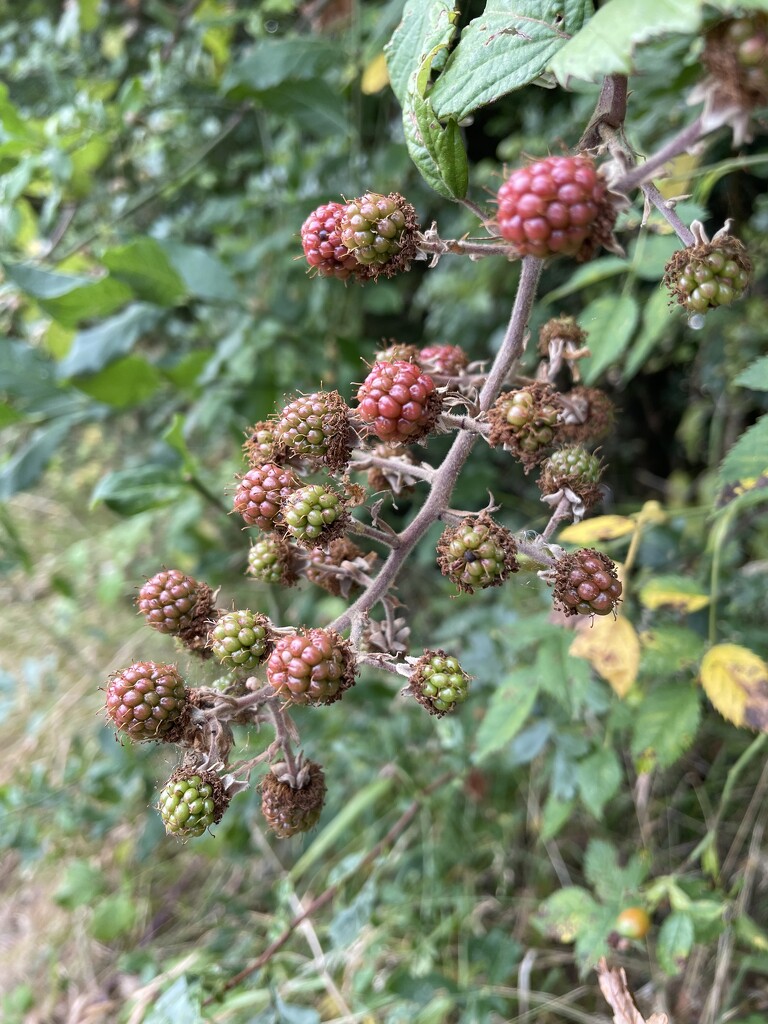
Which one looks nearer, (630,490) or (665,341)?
(665,341)

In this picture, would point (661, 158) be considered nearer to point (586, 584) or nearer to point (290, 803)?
point (586, 584)

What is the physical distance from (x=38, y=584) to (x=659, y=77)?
4691 mm

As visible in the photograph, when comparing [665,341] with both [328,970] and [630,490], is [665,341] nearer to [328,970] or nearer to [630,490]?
A: [630,490]

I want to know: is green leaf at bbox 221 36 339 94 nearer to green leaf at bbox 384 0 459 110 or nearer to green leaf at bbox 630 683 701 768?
green leaf at bbox 384 0 459 110

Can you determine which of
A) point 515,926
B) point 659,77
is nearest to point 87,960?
point 515,926

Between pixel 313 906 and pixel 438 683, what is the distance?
3.65 ft

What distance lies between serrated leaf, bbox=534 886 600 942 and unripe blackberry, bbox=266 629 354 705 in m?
1.16

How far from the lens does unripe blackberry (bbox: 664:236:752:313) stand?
858 millimetres

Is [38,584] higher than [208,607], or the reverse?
[208,607]

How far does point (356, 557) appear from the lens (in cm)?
122

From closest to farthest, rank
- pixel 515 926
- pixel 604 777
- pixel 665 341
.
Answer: pixel 604 777 → pixel 515 926 → pixel 665 341

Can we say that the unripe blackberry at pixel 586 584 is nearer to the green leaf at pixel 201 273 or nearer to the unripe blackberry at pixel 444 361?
the unripe blackberry at pixel 444 361

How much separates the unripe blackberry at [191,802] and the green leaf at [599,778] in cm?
107

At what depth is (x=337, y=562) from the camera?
1204 mm
